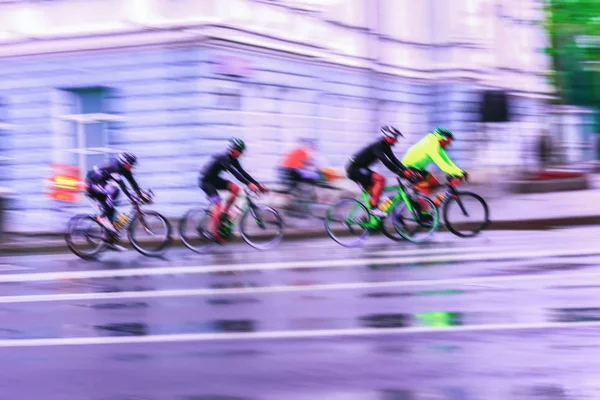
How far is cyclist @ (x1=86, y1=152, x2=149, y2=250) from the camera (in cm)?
1479

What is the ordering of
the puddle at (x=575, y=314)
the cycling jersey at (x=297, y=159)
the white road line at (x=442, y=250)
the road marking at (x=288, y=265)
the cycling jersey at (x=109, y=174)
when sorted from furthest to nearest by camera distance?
the cycling jersey at (x=297, y=159) → the cycling jersey at (x=109, y=174) → the white road line at (x=442, y=250) → the road marking at (x=288, y=265) → the puddle at (x=575, y=314)

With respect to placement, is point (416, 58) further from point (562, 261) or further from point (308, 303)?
point (308, 303)

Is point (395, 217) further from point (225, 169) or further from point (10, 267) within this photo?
point (10, 267)

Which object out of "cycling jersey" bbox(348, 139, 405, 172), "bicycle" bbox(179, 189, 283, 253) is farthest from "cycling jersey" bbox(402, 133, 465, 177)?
"bicycle" bbox(179, 189, 283, 253)

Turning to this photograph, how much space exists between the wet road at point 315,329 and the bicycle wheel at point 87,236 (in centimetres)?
166

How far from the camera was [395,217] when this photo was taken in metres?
15.3

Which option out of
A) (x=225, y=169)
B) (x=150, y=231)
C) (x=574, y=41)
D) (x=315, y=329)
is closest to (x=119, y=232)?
(x=150, y=231)

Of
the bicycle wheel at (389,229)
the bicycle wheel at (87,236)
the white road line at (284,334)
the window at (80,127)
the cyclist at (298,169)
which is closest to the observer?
the white road line at (284,334)

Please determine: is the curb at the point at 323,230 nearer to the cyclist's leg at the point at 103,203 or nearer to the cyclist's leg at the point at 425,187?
the cyclist's leg at the point at 425,187

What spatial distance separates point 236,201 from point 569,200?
354 inches

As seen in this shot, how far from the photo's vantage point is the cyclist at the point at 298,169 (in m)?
19.1

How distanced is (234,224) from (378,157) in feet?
7.39

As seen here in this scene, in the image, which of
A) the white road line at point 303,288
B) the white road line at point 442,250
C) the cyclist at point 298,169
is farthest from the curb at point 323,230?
the white road line at point 303,288

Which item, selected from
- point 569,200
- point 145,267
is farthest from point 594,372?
point 569,200
